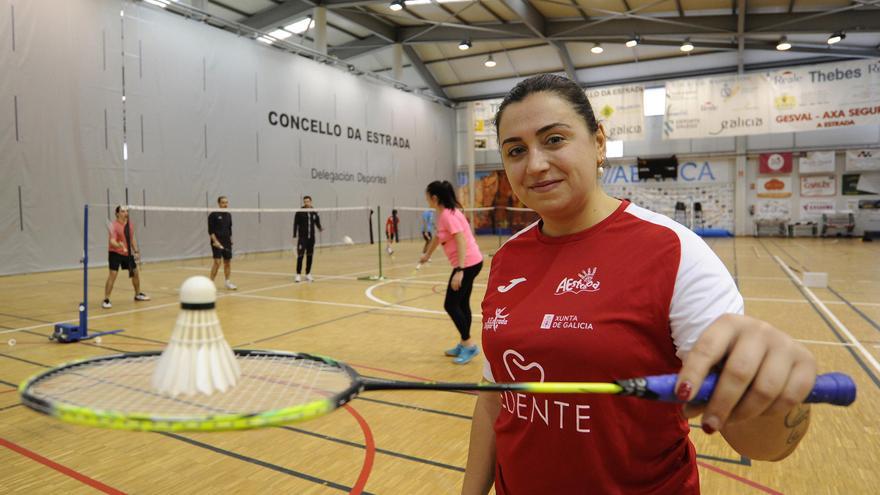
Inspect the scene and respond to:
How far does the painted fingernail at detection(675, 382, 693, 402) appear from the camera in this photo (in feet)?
3.08

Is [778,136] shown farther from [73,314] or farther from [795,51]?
[73,314]

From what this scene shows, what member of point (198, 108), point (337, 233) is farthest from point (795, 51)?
point (198, 108)

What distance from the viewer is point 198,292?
1.13 m

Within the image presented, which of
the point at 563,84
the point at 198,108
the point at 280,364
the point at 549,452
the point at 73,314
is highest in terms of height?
the point at 198,108

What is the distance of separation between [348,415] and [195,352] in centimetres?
346

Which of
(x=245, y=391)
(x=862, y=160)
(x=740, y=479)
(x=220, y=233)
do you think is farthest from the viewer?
(x=862, y=160)

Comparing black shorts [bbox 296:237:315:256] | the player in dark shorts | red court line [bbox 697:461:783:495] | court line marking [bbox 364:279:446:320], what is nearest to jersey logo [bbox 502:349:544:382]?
red court line [bbox 697:461:783:495]

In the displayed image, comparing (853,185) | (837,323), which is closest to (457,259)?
(837,323)

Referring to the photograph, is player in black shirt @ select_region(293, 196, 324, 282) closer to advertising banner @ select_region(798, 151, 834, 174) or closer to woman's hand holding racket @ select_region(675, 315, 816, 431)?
woman's hand holding racket @ select_region(675, 315, 816, 431)

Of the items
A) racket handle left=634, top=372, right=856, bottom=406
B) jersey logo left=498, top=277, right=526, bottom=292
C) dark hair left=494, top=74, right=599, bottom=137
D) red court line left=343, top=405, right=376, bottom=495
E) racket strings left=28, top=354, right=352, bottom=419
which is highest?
dark hair left=494, top=74, right=599, bottom=137

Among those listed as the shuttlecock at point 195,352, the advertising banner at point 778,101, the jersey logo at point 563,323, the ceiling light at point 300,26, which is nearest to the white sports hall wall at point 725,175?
the advertising banner at point 778,101

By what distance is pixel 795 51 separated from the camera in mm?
24391

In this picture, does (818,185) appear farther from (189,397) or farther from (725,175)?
(189,397)

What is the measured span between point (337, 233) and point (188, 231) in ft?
23.1
